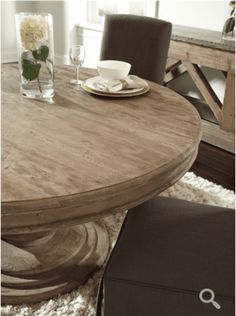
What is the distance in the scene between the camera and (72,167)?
879 mm

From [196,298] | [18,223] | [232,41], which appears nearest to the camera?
[18,223]

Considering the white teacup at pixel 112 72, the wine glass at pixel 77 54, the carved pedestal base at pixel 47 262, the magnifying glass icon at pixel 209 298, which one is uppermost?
the wine glass at pixel 77 54

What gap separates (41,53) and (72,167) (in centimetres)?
52

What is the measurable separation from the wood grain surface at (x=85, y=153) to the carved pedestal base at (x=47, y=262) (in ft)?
1.71

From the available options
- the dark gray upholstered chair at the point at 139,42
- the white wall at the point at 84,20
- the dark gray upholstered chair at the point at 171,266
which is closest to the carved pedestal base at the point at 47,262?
the dark gray upholstered chair at the point at 171,266

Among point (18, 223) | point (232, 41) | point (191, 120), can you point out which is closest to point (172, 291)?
point (18, 223)

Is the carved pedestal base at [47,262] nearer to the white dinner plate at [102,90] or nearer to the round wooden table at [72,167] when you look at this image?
the round wooden table at [72,167]

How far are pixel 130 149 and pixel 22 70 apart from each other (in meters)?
0.51

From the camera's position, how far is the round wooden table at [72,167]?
0.79m

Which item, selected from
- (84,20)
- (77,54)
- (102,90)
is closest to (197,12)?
(84,20)

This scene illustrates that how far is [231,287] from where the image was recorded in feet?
2.99

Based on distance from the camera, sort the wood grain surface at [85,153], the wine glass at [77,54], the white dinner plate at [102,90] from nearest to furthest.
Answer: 1. the wood grain surface at [85,153]
2. the white dinner plate at [102,90]
3. the wine glass at [77,54]

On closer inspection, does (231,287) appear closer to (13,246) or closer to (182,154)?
(182,154)

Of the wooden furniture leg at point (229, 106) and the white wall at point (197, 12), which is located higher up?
the white wall at point (197, 12)
